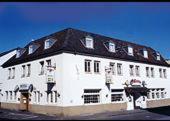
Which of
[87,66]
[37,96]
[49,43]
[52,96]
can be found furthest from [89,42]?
[37,96]

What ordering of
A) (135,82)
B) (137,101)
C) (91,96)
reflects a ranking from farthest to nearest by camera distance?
(137,101) → (135,82) → (91,96)

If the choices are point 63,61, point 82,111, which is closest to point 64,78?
point 63,61

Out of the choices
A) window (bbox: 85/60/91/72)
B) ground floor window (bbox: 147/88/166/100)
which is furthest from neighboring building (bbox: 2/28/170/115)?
ground floor window (bbox: 147/88/166/100)

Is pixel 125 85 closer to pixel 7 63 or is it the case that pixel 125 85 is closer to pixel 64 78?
pixel 64 78

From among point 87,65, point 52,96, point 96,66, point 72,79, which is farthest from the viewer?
point 96,66

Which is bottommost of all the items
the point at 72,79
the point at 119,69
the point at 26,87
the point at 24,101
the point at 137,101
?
the point at 137,101

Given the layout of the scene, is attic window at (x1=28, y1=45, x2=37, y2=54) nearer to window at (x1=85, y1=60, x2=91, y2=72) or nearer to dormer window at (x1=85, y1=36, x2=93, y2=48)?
dormer window at (x1=85, y1=36, x2=93, y2=48)

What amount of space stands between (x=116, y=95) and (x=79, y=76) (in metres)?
6.65

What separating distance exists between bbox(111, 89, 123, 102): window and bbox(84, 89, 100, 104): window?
249 cm

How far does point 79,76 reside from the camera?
81.9 ft

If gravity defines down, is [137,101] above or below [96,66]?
below

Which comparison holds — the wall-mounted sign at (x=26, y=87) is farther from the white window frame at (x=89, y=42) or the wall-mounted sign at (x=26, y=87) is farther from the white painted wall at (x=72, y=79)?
the white window frame at (x=89, y=42)

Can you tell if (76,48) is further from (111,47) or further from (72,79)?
(111,47)

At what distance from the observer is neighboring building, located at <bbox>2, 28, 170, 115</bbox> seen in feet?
80.1
